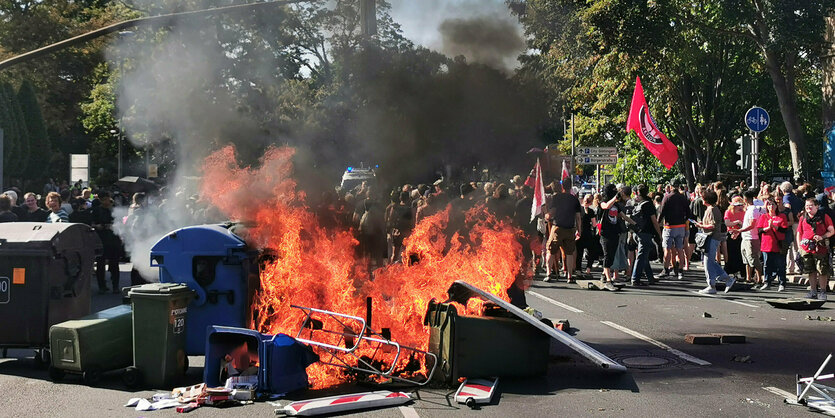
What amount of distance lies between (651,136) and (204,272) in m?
13.8

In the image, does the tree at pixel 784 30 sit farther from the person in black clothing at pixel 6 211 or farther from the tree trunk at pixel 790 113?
the person in black clothing at pixel 6 211

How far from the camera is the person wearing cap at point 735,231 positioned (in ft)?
50.7

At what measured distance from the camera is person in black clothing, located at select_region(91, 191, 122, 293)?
1405 centimetres

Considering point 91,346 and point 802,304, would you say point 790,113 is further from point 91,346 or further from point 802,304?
point 91,346

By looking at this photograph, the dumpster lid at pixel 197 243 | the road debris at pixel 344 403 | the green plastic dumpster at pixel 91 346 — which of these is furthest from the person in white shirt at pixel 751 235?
the green plastic dumpster at pixel 91 346

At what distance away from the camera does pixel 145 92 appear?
50.5 ft

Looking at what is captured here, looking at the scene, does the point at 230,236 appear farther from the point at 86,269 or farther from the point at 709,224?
the point at 709,224

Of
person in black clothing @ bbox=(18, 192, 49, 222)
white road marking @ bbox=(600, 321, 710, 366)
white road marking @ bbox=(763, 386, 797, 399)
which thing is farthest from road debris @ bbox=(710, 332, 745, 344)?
person in black clothing @ bbox=(18, 192, 49, 222)

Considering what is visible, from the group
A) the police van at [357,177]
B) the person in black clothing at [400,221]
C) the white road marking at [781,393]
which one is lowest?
the white road marking at [781,393]

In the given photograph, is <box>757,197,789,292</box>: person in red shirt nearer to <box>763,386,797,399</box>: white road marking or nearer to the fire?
the fire

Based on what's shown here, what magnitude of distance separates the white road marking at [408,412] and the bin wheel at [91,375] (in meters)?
2.74

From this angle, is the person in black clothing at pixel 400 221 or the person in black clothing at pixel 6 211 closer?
the person in black clothing at pixel 6 211

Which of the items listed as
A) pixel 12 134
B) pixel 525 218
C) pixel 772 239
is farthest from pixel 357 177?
pixel 12 134

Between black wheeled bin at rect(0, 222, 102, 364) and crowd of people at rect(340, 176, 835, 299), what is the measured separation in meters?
4.96
